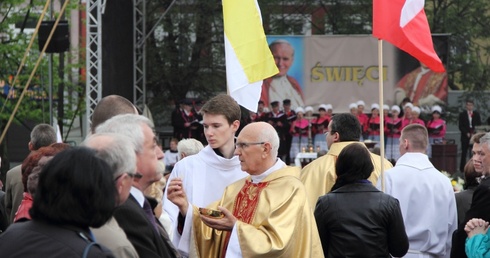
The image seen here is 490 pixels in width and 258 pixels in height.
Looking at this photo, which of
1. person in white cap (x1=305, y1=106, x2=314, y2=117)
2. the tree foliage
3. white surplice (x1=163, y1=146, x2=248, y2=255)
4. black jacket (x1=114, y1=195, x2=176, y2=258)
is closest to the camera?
black jacket (x1=114, y1=195, x2=176, y2=258)

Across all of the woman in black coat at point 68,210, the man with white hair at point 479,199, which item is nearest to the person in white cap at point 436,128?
the man with white hair at point 479,199

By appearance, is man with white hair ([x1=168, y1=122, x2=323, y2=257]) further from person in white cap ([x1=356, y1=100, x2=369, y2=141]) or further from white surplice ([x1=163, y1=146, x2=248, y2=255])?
person in white cap ([x1=356, y1=100, x2=369, y2=141])

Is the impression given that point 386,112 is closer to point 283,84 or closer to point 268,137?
point 283,84

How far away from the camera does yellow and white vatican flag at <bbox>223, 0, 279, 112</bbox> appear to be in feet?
27.0

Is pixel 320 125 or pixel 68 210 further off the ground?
pixel 68 210

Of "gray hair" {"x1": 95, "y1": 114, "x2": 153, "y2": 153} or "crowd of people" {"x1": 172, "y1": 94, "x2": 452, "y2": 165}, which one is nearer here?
Answer: "gray hair" {"x1": 95, "y1": 114, "x2": 153, "y2": 153}

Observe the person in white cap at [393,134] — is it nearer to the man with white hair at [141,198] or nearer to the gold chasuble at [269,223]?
the gold chasuble at [269,223]

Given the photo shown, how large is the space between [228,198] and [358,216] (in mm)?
890

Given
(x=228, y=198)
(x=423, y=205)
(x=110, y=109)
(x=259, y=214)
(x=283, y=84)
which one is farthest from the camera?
(x=283, y=84)

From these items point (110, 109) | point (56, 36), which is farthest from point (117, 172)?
point (56, 36)

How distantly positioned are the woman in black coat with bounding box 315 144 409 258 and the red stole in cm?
78

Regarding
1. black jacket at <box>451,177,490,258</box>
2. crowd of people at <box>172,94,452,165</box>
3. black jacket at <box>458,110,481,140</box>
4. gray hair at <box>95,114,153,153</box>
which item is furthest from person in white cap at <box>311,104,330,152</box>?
gray hair at <box>95,114,153,153</box>

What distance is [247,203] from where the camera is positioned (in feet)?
20.2

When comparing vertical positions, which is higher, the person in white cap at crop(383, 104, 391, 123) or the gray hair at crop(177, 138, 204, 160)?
the gray hair at crop(177, 138, 204, 160)
